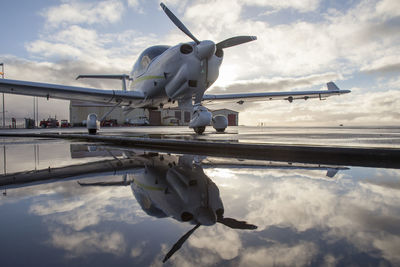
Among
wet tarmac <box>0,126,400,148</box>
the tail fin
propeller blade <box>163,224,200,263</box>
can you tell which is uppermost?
the tail fin

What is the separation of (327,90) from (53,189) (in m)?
15.5

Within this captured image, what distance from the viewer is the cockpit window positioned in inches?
473

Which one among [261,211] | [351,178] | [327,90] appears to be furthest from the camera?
[327,90]

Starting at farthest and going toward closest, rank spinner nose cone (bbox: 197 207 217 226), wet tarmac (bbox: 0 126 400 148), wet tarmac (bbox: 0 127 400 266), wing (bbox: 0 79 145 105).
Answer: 1. wing (bbox: 0 79 145 105)
2. wet tarmac (bbox: 0 126 400 148)
3. spinner nose cone (bbox: 197 207 217 226)
4. wet tarmac (bbox: 0 127 400 266)

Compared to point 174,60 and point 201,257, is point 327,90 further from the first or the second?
point 201,257

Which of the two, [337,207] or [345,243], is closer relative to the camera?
[345,243]

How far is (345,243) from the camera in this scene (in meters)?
0.88

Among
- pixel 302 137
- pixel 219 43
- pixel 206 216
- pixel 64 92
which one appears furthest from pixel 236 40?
pixel 206 216

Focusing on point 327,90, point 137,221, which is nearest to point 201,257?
point 137,221

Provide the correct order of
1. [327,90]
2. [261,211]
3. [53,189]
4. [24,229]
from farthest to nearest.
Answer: [327,90]
[53,189]
[261,211]
[24,229]

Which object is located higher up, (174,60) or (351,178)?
(174,60)

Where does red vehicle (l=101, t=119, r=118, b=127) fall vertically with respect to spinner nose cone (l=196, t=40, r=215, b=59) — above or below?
below

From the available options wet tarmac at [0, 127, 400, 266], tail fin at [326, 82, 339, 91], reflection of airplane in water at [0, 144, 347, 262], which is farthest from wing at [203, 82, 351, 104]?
wet tarmac at [0, 127, 400, 266]

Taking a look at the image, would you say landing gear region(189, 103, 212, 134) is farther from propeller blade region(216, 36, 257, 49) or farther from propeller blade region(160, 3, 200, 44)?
propeller blade region(160, 3, 200, 44)
